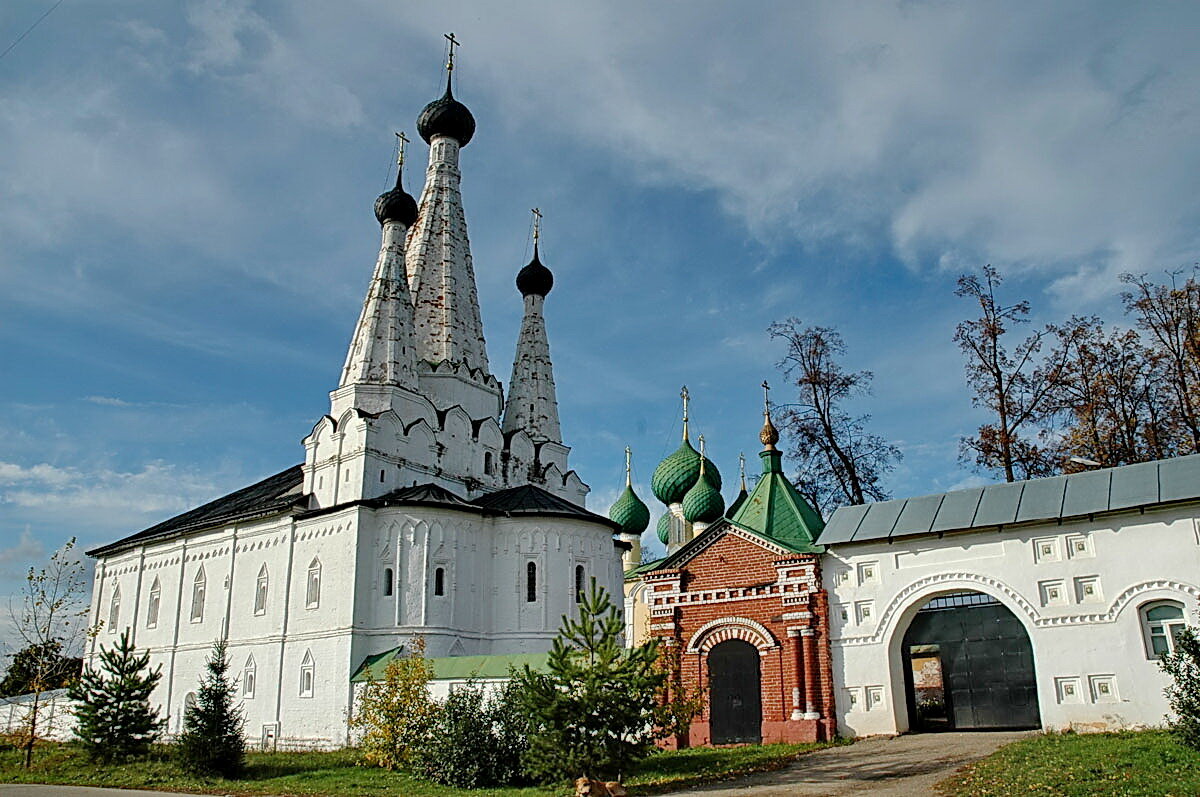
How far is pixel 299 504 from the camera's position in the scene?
25828mm

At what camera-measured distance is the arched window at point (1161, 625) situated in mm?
12703

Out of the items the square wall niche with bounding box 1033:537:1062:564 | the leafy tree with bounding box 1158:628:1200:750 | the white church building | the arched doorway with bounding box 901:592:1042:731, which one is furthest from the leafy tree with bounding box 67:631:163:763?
the leafy tree with bounding box 1158:628:1200:750

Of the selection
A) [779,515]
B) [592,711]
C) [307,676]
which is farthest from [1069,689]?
[307,676]

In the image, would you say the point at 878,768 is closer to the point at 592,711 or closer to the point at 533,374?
the point at 592,711

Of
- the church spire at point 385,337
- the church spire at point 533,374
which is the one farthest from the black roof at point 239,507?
the church spire at point 533,374

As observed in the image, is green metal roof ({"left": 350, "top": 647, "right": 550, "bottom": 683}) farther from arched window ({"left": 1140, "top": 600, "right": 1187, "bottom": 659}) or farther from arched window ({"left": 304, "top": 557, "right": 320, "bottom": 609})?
arched window ({"left": 1140, "top": 600, "right": 1187, "bottom": 659})

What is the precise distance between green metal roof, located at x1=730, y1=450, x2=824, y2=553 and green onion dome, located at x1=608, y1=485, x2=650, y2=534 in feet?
73.3

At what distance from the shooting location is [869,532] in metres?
15.1

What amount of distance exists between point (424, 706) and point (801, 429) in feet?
37.7

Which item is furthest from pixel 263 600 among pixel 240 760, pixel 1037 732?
pixel 1037 732

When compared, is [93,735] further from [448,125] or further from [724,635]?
[448,125]

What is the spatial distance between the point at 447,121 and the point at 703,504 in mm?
16423

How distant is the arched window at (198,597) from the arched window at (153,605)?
198cm

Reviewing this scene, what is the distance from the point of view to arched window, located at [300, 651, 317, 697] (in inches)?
922
